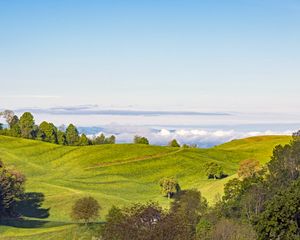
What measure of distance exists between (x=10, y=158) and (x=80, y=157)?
1968 centimetres

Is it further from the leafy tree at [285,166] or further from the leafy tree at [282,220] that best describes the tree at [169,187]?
the leafy tree at [282,220]

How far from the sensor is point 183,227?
51.8 meters

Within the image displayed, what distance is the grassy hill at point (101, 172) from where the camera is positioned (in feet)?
362

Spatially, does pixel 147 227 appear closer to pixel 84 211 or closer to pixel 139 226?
pixel 139 226

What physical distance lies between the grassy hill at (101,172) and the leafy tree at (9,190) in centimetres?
419

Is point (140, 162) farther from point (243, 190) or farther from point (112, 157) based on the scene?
point (243, 190)

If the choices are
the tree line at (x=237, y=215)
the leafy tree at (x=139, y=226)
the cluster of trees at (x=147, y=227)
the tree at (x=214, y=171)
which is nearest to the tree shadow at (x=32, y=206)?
the tree line at (x=237, y=215)

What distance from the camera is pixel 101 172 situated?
15300 centimetres

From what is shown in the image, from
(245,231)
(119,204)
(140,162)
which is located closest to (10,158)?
(140,162)

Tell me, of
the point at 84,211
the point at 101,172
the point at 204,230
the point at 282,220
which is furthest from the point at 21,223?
the point at 282,220

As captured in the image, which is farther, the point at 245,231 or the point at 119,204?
the point at 119,204

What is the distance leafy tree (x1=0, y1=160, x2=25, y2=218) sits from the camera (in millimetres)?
107688

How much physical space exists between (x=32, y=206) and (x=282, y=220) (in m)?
68.3

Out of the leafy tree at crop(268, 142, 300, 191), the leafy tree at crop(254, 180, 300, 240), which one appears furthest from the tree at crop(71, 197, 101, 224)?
the leafy tree at crop(254, 180, 300, 240)
